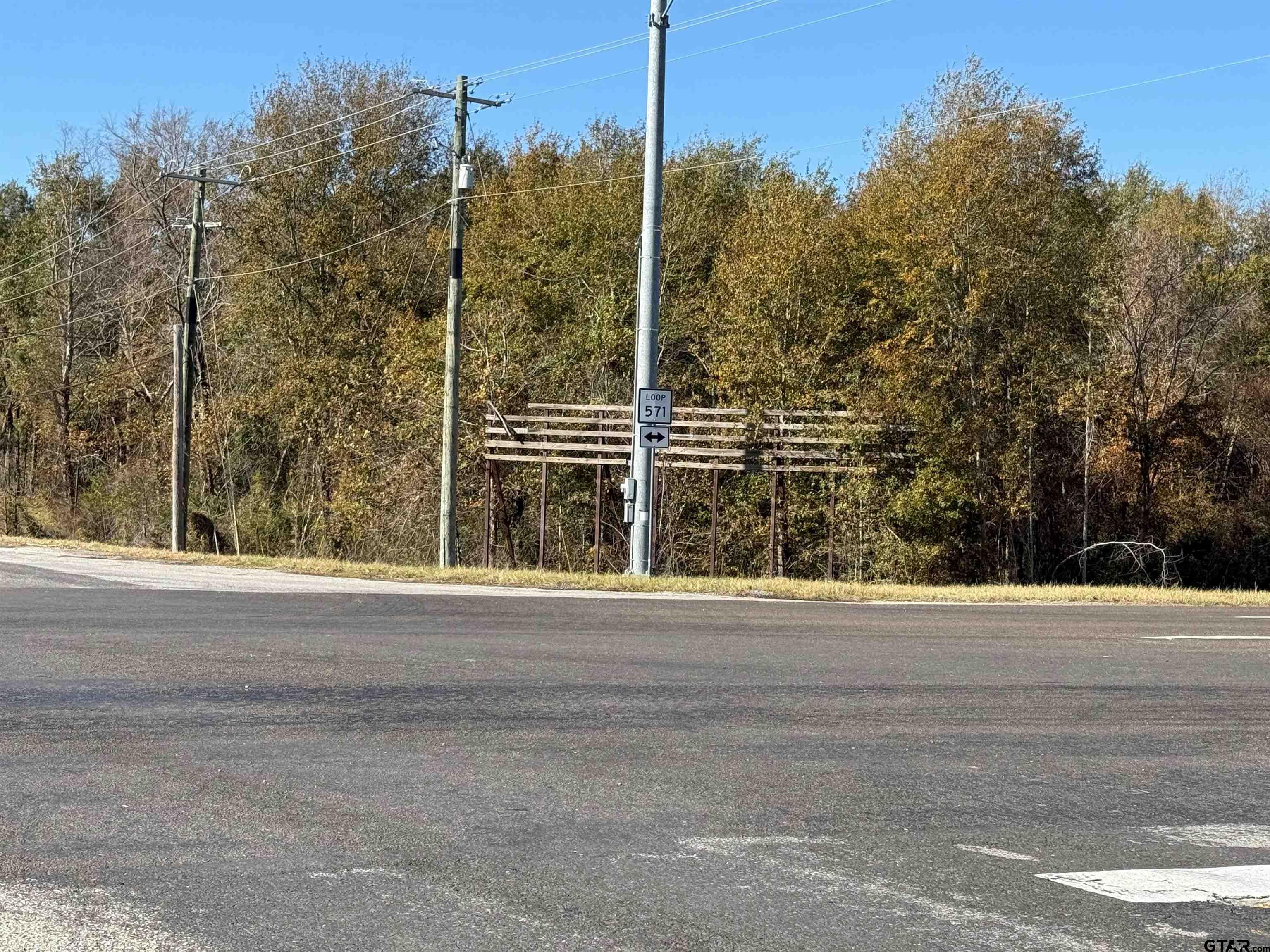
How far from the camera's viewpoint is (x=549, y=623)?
14227 mm

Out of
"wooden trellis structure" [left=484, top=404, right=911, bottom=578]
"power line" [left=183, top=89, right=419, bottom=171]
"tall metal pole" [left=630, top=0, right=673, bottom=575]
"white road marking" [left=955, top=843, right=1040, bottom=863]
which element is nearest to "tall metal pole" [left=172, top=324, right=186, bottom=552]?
"wooden trellis structure" [left=484, top=404, right=911, bottom=578]

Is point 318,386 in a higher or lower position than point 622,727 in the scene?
higher

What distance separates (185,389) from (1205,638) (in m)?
26.1

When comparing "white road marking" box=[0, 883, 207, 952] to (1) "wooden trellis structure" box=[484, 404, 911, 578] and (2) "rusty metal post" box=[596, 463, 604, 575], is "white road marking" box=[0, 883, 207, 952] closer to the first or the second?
(2) "rusty metal post" box=[596, 463, 604, 575]

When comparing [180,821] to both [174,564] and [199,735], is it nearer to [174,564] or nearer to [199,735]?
[199,735]

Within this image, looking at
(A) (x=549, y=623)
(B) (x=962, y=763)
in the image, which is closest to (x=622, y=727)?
(B) (x=962, y=763)

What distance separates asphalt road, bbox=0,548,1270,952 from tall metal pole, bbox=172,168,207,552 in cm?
2158

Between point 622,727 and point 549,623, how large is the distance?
572cm

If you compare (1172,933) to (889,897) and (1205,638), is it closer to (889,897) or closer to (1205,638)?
(889,897)

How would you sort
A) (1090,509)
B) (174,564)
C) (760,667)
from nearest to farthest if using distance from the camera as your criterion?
(760,667) → (174,564) → (1090,509)

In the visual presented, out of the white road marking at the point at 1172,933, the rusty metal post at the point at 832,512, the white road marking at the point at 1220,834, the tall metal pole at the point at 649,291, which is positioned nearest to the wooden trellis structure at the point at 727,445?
the rusty metal post at the point at 832,512

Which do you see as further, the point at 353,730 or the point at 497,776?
the point at 353,730

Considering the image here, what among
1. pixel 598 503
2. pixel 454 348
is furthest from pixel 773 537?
pixel 454 348

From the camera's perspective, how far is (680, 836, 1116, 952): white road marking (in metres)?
4.77
